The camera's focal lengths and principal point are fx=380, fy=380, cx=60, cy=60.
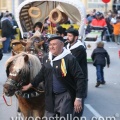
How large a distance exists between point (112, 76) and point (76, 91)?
7.03 m

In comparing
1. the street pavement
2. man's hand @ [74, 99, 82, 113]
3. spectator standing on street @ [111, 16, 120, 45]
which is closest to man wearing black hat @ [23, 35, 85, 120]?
man's hand @ [74, 99, 82, 113]

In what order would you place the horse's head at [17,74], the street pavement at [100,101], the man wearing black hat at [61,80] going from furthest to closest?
the street pavement at [100,101] < the horse's head at [17,74] < the man wearing black hat at [61,80]

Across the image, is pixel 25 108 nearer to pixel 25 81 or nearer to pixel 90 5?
pixel 25 81

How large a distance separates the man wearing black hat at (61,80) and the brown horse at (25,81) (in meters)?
0.33

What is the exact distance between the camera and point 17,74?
16.9 ft

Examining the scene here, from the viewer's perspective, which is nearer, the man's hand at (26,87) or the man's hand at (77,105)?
the man's hand at (77,105)

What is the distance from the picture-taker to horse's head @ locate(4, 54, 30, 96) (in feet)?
16.6

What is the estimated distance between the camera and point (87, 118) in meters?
7.34

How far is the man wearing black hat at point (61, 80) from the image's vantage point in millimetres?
4945

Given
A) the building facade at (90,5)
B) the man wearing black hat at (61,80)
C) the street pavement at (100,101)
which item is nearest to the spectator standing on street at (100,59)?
the street pavement at (100,101)

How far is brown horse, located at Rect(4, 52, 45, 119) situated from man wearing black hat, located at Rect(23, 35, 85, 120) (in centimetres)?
33

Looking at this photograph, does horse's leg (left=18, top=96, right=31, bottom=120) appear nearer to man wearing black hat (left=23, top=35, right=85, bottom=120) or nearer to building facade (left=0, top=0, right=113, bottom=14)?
man wearing black hat (left=23, top=35, right=85, bottom=120)

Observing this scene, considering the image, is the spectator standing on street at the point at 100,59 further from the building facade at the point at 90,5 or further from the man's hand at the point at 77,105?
the building facade at the point at 90,5

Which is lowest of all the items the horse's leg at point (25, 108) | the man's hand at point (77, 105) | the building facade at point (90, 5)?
the horse's leg at point (25, 108)
